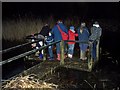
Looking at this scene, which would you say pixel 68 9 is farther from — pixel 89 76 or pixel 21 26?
pixel 89 76

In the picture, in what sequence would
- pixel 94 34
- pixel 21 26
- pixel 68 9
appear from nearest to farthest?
pixel 94 34, pixel 21 26, pixel 68 9

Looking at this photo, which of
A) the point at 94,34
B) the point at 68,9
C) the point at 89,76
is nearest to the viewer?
the point at 89,76

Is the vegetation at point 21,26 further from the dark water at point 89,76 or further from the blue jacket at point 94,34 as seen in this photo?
the blue jacket at point 94,34

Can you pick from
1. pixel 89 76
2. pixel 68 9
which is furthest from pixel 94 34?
pixel 68 9

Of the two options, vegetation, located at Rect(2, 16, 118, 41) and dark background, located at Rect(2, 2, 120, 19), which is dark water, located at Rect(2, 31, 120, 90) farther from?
dark background, located at Rect(2, 2, 120, 19)

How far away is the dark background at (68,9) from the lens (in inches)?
834

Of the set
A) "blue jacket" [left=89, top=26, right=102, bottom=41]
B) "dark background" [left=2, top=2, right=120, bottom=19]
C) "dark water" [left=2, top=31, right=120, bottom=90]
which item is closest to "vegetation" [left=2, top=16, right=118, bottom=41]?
"dark background" [left=2, top=2, right=120, bottom=19]

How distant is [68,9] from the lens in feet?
79.3

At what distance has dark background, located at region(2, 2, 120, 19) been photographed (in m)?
21.2

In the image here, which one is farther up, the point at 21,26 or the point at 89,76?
the point at 21,26

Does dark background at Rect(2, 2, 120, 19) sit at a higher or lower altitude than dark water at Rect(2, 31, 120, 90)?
higher

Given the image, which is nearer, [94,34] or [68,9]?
[94,34]

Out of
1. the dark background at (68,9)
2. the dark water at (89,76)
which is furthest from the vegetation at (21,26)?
the dark water at (89,76)

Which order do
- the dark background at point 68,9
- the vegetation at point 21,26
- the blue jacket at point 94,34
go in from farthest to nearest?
the dark background at point 68,9 < the vegetation at point 21,26 < the blue jacket at point 94,34
